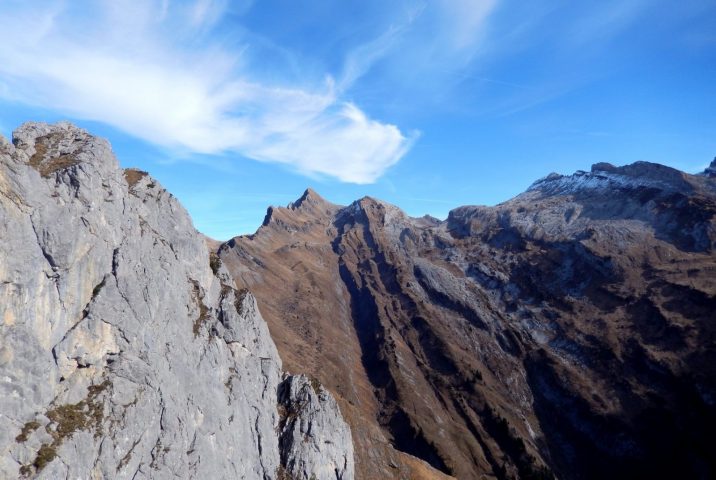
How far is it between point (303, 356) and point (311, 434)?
59.9m

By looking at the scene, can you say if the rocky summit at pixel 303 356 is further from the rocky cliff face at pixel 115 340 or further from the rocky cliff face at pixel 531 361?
the rocky cliff face at pixel 531 361

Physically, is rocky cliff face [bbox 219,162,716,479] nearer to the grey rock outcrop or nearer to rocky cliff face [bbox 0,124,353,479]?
the grey rock outcrop

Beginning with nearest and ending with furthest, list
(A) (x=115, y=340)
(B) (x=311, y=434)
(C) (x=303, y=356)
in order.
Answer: (A) (x=115, y=340), (B) (x=311, y=434), (C) (x=303, y=356)

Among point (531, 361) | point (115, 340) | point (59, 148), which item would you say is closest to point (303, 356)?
point (531, 361)

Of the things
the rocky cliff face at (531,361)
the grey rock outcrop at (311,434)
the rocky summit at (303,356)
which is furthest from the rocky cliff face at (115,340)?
the rocky cliff face at (531,361)

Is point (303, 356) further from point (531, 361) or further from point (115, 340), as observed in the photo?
point (115, 340)

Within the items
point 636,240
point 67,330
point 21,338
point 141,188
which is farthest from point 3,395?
point 636,240

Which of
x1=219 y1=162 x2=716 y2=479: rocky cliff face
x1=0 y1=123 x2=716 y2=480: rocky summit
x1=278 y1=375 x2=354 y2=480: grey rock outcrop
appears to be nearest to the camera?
x1=0 y1=123 x2=716 y2=480: rocky summit

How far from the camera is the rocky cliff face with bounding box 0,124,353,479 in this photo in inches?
1469

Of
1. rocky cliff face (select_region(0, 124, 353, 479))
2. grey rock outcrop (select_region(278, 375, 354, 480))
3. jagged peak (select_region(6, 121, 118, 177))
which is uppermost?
jagged peak (select_region(6, 121, 118, 177))

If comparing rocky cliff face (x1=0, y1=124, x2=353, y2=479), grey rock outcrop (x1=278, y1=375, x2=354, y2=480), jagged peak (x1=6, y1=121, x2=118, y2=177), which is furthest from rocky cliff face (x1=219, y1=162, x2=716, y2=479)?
jagged peak (x1=6, y1=121, x2=118, y2=177)

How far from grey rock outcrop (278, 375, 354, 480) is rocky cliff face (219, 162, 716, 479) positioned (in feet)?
33.7

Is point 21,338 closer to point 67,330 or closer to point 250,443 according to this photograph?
point 67,330

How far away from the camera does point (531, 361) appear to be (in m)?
155
